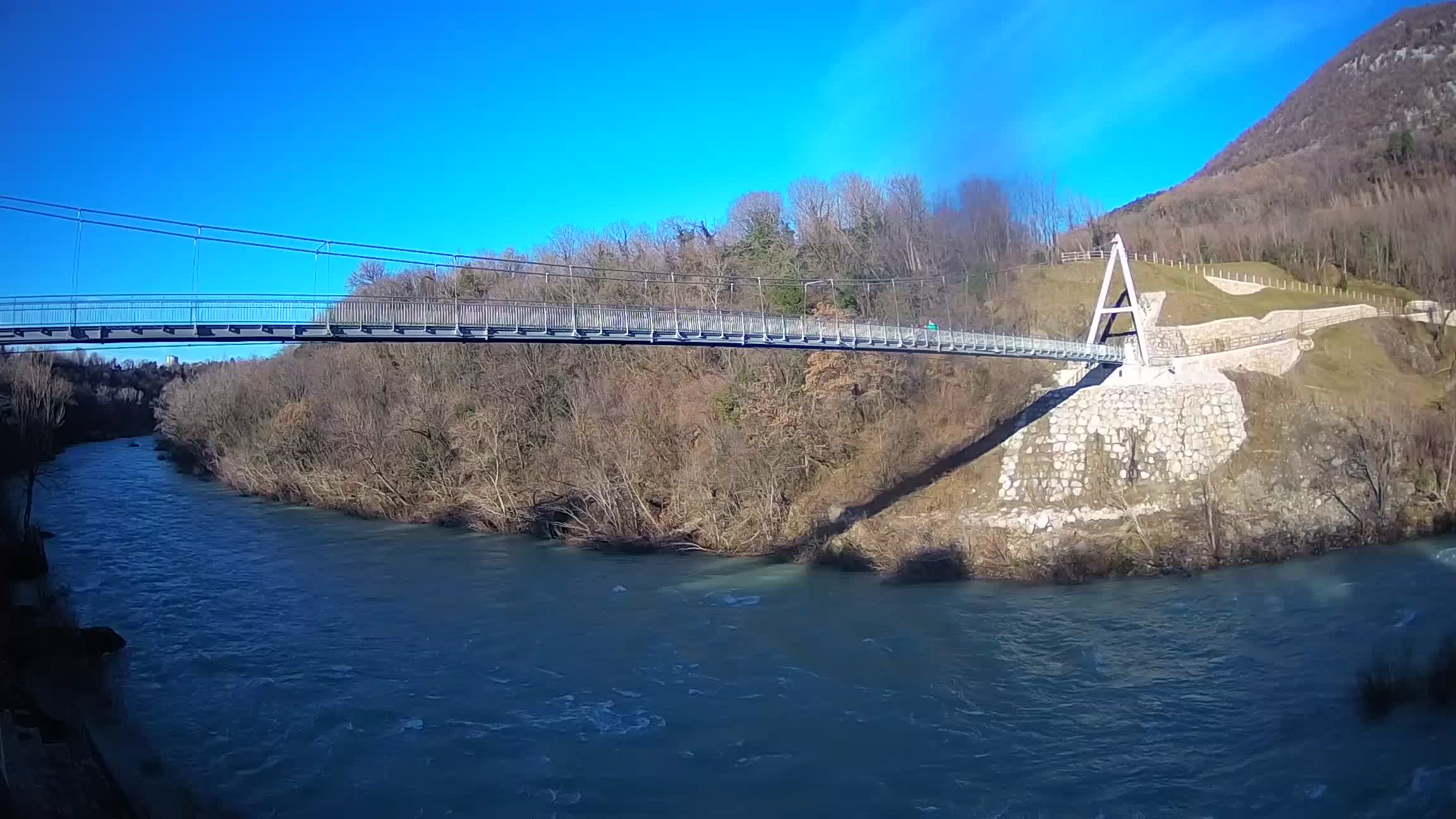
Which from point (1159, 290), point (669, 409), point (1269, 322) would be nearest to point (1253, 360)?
point (1269, 322)

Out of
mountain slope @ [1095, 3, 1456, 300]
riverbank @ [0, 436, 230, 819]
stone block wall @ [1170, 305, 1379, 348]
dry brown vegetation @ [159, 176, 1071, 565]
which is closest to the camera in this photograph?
riverbank @ [0, 436, 230, 819]

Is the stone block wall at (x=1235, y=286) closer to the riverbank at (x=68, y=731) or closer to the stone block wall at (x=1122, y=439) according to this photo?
the stone block wall at (x=1122, y=439)

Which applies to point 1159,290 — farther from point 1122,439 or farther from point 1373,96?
point 1373,96

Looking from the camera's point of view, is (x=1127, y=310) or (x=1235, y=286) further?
(x=1235, y=286)

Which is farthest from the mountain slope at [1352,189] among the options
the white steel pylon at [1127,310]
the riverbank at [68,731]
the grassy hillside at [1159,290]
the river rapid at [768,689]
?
the riverbank at [68,731]

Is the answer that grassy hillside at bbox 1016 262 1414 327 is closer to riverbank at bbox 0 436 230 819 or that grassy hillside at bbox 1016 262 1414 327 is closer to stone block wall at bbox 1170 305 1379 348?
stone block wall at bbox 1170 305 1379 348

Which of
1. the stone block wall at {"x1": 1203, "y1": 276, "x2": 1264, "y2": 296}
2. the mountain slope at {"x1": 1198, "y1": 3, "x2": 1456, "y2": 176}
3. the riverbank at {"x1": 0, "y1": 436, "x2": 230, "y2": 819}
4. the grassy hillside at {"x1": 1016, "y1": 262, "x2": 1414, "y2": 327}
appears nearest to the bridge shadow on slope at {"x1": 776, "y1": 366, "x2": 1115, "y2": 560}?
the grassy hillside at {"x1": 1016, "y1": 262, "x2": 1414, "y2": 327}

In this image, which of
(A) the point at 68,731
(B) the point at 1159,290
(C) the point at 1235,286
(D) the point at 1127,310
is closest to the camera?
(A) the point at 68,731

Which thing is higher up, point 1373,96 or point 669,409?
point 1373,96
